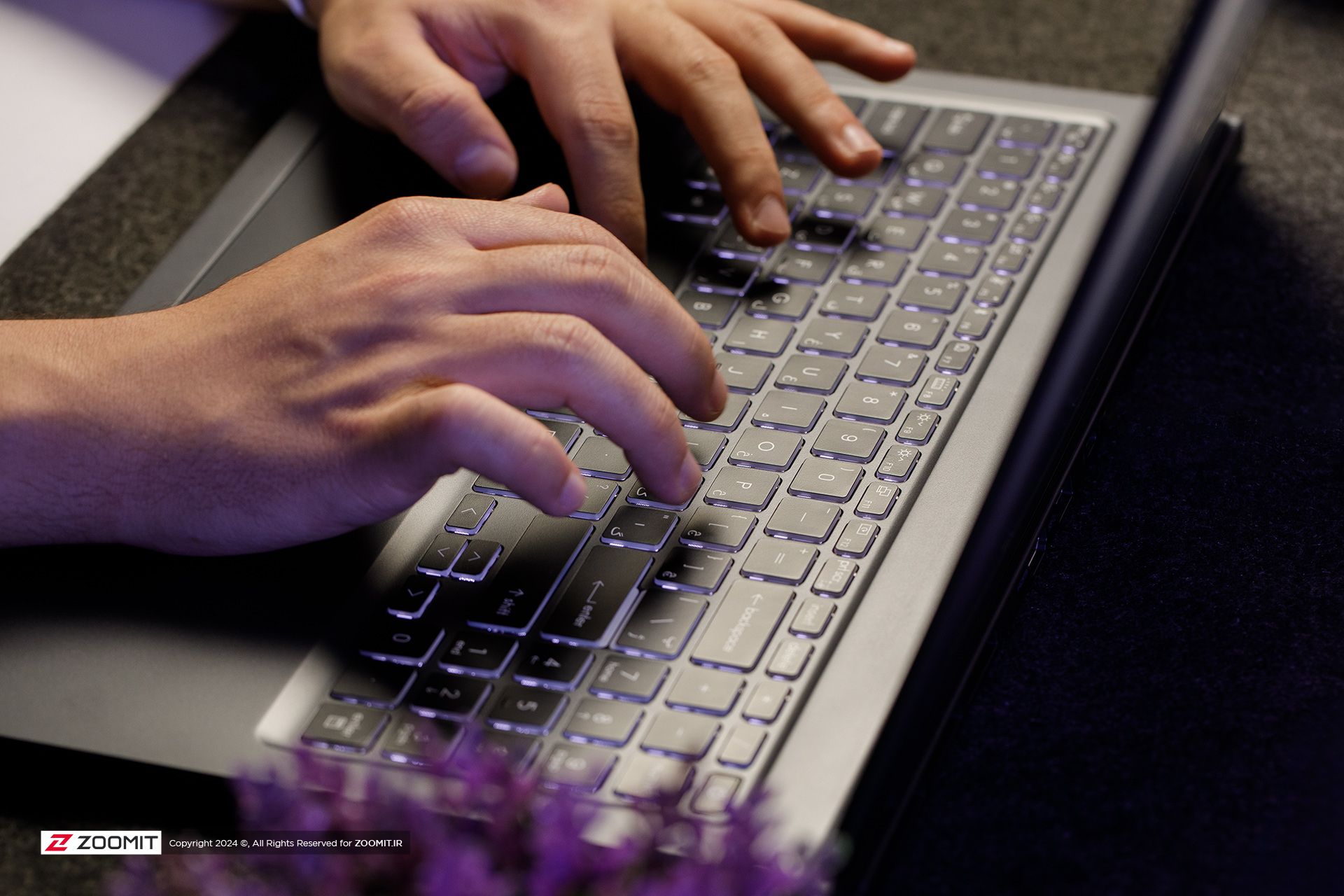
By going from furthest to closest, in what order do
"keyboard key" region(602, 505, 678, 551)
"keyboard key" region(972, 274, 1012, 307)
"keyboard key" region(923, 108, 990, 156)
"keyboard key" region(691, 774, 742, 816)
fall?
"keyboard key" region(923, 108, 990, 156)
"keyboard key" region(972, 274, 1012, 307)
"keyboard key" region(602, 505, 678, 551)
"keyboard key" region(691, 774, 742, 816)

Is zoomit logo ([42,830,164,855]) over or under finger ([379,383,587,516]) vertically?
under

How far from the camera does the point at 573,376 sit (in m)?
0.50

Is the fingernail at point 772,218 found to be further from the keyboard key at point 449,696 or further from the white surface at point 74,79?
the white surface at point 74,79

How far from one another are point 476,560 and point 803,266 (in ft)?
0.81

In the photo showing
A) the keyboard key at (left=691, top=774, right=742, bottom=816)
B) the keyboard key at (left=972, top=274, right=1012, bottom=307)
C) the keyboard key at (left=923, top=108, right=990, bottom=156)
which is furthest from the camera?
the keyboard key at (left=923, top=108, right=990, bottom=156)

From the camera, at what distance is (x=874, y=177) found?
2.32ft

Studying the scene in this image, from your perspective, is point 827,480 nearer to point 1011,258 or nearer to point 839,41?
point 1011,258

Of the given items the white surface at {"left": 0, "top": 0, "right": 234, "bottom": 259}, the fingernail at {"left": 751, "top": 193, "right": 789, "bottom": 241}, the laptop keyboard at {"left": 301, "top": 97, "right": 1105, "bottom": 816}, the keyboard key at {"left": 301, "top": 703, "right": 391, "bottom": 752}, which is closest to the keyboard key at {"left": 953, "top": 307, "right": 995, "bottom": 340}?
the laptop keyboard at {"left": 301, "top": 97, "right": 1105, "bottom": 816}

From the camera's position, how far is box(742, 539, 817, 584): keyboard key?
486 millimetres

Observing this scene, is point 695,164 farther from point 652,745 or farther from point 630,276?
point 652,745

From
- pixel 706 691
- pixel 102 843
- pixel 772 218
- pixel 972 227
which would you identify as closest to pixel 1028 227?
pixel 972 227

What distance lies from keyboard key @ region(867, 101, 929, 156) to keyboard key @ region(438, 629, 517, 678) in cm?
39

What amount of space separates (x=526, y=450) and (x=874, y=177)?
12.8 inches

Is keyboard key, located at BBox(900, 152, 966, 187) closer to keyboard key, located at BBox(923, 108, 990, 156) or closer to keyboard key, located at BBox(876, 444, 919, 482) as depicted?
keyboard key, located at BBox(923, 108, 990, 156)
